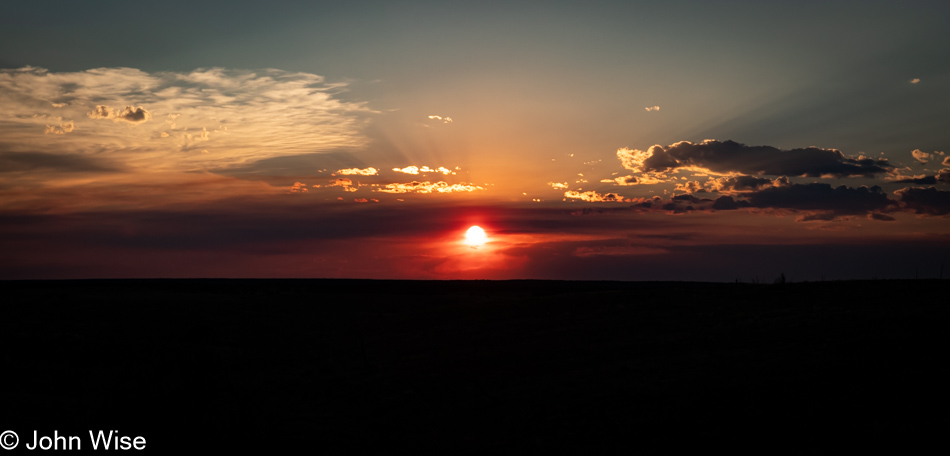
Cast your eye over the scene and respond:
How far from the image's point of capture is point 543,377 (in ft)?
62.1

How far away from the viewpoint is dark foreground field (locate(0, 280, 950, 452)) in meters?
13.5

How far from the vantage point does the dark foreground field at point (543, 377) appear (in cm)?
1352

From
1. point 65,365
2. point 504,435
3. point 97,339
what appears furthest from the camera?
point 97,339

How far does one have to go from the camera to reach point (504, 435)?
1421cm

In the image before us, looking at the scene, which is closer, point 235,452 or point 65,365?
point 235,452

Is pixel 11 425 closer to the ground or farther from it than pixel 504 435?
farther from it

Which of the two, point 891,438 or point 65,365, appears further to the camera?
point 65,365

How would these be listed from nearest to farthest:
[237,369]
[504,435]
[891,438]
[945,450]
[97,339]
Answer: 1. [945,450]
2. [891,438]
3. [504,435]
4. [237,369]
5. [97,339]

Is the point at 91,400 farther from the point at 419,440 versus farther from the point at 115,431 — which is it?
the point at 419,440

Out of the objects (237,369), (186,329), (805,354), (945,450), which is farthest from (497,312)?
(945,450)

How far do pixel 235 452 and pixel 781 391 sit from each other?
1193cm

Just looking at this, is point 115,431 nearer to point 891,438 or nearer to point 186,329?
point 891,438

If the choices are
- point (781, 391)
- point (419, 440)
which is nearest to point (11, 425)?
point (419, 440)

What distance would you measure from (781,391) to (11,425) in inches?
643
